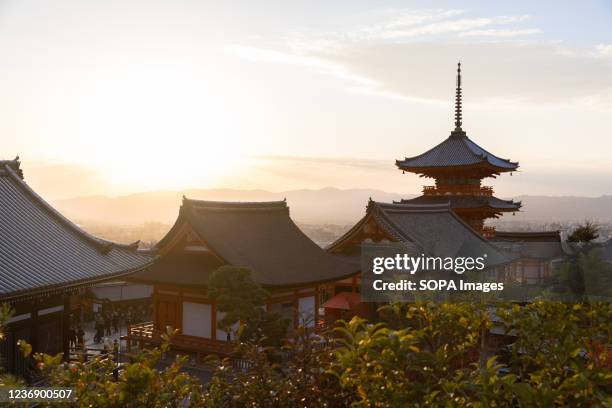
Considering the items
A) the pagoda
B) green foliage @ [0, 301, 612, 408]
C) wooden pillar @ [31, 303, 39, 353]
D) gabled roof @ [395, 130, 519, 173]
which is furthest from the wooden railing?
gabled roof @ [395, 130, 519, 173]

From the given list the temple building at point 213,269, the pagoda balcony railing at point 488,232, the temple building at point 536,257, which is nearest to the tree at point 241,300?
the temple building at point 213,269

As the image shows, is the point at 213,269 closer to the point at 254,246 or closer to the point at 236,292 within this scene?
the point at 254,246

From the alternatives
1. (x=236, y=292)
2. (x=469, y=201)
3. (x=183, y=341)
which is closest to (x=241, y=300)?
(x=236, y=292)

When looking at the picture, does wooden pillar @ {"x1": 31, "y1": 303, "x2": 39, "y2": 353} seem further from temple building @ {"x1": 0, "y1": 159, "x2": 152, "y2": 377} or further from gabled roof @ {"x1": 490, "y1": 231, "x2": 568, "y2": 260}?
gabled roof @ {"x1": 490, "y1": 231, "x2": 568, "y2": 260}

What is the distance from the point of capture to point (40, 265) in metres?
18.2

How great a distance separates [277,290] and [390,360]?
2022 centimetres

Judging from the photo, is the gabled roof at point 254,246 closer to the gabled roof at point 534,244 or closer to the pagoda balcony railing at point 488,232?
the gabled roof at point 534,244

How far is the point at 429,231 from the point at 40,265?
23951mm

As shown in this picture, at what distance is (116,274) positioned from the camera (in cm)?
2064

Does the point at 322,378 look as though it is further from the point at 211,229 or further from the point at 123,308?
the point at 123,308

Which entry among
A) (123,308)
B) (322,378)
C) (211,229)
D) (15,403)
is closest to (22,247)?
(211,229)

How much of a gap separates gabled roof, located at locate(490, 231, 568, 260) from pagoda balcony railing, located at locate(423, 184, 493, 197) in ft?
14.2

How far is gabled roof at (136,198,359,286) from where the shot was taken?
83.6 feet

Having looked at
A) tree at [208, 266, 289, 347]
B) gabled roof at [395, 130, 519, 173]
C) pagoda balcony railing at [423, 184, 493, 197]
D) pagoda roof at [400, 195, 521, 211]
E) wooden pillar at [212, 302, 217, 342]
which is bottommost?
wooden pillar at [212, 302, 217, 342]
